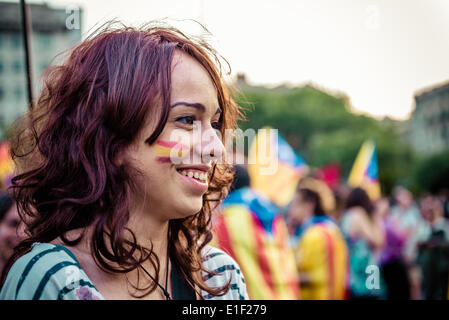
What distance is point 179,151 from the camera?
1.15 m

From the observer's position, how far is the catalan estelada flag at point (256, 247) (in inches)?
111

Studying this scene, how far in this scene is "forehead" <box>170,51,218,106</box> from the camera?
117cm

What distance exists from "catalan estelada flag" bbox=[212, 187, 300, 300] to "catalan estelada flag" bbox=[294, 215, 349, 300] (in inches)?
17.1

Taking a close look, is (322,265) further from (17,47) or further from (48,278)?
(17,47)

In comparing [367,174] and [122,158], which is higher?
[367,174]

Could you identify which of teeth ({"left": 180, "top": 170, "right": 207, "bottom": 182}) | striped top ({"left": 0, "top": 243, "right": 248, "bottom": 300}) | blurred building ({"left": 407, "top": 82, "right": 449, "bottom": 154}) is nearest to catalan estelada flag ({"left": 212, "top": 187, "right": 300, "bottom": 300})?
teeth ({"left": 180, "top": 170, "right": 207, "bottom": 182})

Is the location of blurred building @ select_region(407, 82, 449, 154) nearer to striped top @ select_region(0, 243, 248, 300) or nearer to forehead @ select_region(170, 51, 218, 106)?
forehead @ select_region(170, 51, 218, 106)

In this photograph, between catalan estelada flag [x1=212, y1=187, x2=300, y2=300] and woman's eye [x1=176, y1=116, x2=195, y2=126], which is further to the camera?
catalan estelada flag [x1=212, y1=187, x2=300, y2=300]

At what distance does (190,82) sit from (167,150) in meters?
0.19

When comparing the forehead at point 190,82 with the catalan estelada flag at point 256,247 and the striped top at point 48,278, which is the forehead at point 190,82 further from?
the catalan estelada flag at point 256,247

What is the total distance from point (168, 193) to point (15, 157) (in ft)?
1.82

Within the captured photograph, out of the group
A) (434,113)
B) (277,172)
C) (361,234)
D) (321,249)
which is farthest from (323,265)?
(434,113)

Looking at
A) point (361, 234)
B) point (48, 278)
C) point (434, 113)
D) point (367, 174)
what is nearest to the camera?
point (48, 278)

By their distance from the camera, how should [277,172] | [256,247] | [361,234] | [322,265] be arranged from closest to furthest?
1. [256,247]
2. [322,265]
3. [361,234]
4. [277,172]
